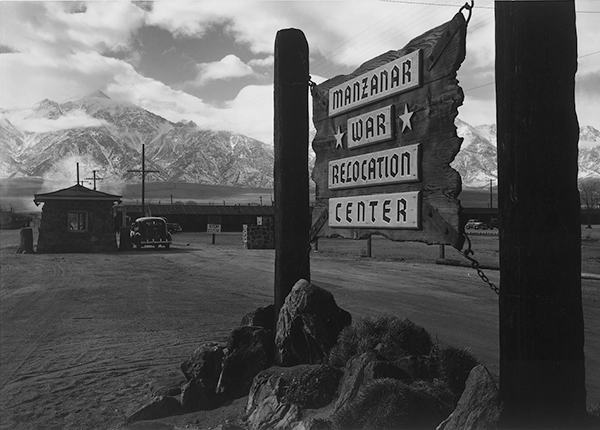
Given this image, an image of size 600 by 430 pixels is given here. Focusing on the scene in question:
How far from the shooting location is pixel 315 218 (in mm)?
4672

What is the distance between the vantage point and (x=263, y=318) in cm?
481

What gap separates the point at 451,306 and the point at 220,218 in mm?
48101

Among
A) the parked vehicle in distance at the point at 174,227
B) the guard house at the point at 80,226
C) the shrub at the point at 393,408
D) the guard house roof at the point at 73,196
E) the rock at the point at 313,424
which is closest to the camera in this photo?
the shrub at the point at 393,408

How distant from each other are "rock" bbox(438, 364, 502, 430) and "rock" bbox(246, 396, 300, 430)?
103 cm

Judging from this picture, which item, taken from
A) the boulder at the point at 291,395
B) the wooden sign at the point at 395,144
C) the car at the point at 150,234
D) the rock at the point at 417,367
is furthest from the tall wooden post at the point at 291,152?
the car at the point at 150,234

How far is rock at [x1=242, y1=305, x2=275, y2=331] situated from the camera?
4.78 metres

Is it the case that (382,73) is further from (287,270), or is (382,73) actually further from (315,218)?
(287,270)

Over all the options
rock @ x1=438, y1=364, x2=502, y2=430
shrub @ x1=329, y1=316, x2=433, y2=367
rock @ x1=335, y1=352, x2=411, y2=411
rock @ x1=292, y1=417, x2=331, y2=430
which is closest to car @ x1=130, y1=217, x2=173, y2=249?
shrub @ x1=329, y1=316, x2=433, y2=367

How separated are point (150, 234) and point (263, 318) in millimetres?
25731

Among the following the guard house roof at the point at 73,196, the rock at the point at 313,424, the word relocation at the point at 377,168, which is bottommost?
the rock at the point at 313,424

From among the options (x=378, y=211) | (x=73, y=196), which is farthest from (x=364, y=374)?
(x=73, y=196)

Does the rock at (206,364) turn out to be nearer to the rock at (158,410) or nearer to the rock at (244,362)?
the rock at (244,362)

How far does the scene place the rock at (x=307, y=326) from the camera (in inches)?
161

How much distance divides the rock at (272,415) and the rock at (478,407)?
103 cm
